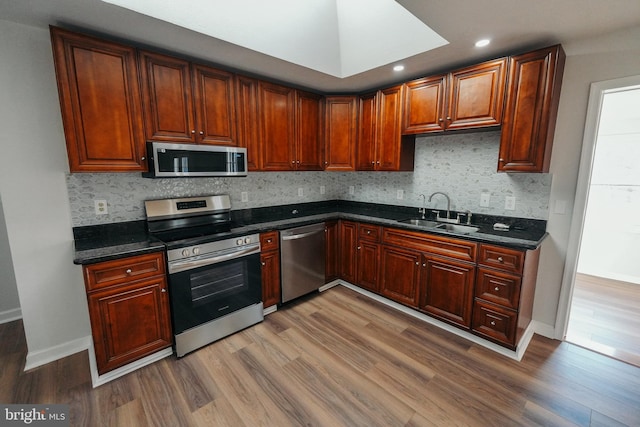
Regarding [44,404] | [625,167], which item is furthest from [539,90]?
[44,404]

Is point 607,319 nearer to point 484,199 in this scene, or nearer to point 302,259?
point 484,199

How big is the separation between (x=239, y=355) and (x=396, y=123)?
9.08ft

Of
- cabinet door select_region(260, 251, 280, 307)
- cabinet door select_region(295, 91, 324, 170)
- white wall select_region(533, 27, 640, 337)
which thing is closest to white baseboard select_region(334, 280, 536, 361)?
white wall select_region(533, 27, 640, 337)

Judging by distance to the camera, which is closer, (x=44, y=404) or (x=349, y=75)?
(x=44, y=404)

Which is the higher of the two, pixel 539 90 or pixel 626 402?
pixel 539 90

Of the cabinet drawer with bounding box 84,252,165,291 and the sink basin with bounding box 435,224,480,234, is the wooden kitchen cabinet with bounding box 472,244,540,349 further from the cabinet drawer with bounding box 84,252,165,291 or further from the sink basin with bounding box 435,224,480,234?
the cabinet drawer with bounding box 84,252,165,291

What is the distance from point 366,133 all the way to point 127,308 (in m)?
2.91

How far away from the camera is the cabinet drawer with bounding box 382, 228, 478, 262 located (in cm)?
237

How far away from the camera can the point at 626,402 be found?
1.78m

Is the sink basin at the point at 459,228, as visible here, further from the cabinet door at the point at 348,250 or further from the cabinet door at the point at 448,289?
the cabinet door at the point at 348,250

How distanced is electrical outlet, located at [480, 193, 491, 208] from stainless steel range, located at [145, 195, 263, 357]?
2.30m

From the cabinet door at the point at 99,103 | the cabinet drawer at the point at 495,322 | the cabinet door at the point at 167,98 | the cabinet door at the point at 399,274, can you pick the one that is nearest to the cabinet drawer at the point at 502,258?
the cabinet drawer at the point at 495,322

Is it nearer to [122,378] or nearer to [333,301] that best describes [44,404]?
[122,378]

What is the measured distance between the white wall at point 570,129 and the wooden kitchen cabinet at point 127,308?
10.8 feet
